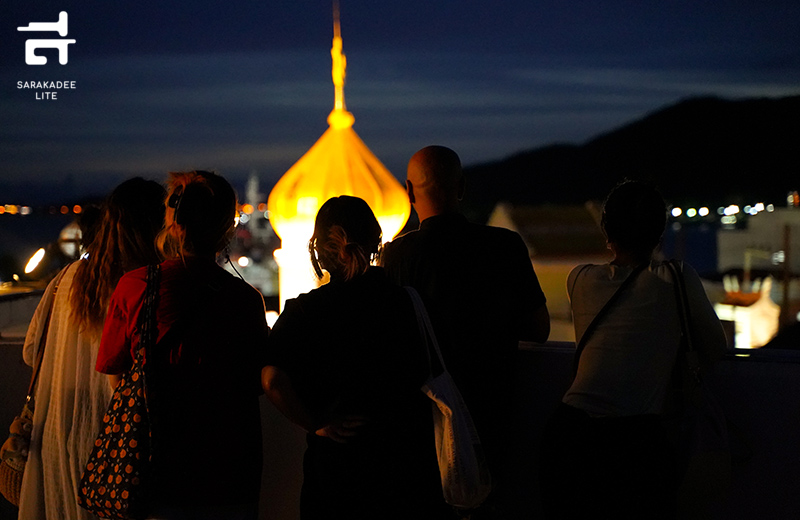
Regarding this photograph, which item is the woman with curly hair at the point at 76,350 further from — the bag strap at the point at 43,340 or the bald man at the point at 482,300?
the bald man at the point at 482,300

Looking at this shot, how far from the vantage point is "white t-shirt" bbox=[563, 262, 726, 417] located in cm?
179

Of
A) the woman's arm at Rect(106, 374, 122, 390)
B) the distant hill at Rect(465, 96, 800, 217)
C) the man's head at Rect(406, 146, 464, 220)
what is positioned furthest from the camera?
the distant hill at Rect(465, 96, 800, 217)

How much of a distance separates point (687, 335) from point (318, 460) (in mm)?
937

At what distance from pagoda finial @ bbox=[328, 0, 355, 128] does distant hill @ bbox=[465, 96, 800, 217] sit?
49.8 m

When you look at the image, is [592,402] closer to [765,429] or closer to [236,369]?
[765,429]

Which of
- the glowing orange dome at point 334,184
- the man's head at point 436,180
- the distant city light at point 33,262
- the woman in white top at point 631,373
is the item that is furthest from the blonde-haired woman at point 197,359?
the glowing orange dome at point 334,184

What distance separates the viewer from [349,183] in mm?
3910

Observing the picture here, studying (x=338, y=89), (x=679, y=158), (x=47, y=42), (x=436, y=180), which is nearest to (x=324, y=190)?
(x=338, y=89)

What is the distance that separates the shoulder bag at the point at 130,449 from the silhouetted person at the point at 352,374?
0.91 feet

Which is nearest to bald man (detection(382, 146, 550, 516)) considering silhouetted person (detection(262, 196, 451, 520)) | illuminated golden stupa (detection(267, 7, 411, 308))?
silhouetted person (detection(262, 196, 451, 520))

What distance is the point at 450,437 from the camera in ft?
5.60

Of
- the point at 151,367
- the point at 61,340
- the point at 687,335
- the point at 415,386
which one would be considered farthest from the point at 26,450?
the point at 687,335

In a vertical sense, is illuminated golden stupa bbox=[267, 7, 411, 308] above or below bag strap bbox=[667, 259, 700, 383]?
above

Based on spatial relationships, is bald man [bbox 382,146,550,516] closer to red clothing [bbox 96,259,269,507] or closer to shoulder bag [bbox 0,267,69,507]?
red clothing [bbox 96,259,269,507]
